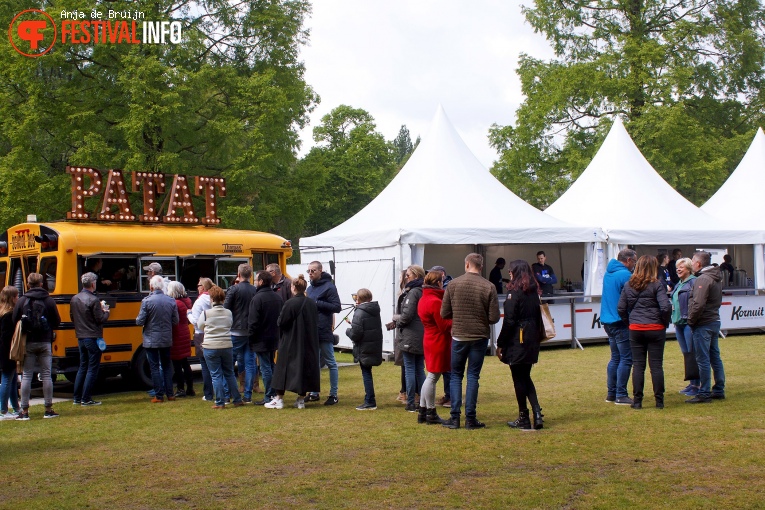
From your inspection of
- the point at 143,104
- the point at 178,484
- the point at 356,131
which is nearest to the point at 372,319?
the point at 178,484

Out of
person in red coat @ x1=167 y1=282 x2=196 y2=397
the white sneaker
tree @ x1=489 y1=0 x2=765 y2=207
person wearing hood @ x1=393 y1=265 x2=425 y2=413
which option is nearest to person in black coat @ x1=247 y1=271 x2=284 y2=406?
the white sneaker

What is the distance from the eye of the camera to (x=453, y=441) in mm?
8234

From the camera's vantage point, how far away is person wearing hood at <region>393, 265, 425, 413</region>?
9.62m

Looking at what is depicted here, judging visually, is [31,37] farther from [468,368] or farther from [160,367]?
[468,368]

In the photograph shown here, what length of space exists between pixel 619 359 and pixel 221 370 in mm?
4998

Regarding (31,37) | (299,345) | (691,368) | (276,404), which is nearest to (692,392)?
(691,368)

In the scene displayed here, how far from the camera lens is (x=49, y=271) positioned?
1224cm

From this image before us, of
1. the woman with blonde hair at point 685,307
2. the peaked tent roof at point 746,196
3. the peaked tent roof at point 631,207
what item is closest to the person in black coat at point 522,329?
the woman with blonde hair at point 685,307

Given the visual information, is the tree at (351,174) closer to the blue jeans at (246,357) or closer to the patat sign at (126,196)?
the patat sign at (126,196)

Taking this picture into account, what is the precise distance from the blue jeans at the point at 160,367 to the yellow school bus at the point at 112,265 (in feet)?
3.71

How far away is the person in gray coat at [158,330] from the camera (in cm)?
1133

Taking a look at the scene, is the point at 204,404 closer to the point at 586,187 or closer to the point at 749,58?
the point at 586,187

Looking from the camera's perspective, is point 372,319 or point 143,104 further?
point 143,104

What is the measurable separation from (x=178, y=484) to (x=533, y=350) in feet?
12.3
